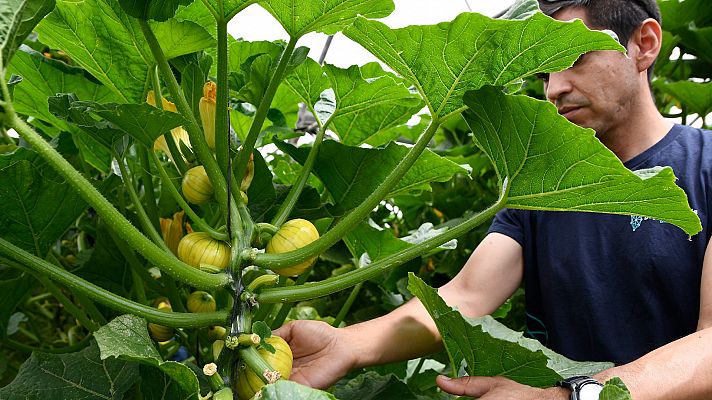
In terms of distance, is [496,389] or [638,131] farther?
[638,131]

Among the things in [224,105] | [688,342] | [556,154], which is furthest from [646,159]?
[224,105]

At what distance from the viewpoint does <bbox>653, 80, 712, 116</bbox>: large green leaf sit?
61.8 inches

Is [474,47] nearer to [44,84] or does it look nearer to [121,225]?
[121,225]

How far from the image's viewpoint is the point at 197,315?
59 cm

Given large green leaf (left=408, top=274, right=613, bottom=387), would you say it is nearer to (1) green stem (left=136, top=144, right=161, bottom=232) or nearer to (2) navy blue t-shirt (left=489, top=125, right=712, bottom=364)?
(1) green stem (left=136, top=144, right=161, bottom=232)

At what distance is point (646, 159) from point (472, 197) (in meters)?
0.52

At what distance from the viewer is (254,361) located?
0.56m

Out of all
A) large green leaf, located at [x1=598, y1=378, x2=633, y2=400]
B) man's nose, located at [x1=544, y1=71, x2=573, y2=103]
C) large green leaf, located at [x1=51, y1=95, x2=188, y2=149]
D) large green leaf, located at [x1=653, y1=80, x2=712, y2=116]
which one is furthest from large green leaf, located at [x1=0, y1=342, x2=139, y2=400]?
large green leaf, located at [x1=653, y1=80, x2=712, y2=116]

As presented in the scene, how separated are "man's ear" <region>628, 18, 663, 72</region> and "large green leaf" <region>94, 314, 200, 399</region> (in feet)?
3.38

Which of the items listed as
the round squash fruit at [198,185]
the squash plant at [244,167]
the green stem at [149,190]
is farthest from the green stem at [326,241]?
the green stem at [149,190]

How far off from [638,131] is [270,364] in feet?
3.04

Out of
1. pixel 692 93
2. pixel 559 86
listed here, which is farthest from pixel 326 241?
pixel 692 93

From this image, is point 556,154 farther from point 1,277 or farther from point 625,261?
point 1,277

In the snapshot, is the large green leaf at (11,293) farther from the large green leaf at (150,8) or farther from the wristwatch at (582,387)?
the wristwatch at (582,387)
